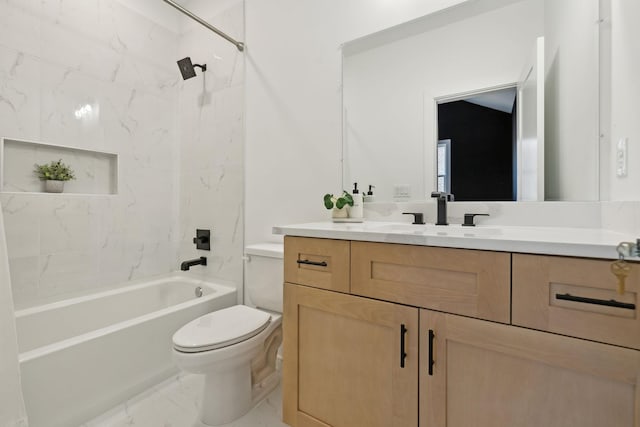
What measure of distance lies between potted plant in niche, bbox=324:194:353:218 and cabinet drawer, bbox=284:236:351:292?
386mm

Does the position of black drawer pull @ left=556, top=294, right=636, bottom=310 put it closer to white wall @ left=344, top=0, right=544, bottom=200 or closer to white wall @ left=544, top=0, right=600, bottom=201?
white wall @ left=544, top=0, right=600, bottom=201

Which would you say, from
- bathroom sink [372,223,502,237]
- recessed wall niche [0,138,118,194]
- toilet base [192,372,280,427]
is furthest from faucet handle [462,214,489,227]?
recessed wall niche [0,138,118,194]

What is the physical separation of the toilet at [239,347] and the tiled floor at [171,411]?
0.05 metres

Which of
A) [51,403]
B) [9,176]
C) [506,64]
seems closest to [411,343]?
[506,64]

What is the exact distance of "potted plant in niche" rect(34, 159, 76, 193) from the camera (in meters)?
1.83

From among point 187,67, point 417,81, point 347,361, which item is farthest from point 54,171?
point 417,81

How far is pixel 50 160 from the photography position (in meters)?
1.88

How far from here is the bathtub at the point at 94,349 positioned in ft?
4.15

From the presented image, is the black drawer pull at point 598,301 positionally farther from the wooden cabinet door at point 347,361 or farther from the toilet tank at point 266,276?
the toilet tank at point 266,276

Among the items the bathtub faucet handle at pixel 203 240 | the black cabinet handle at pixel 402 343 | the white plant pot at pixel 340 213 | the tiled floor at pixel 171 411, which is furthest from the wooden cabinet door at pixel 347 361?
the bathtub faucet handle at pixel 203 240

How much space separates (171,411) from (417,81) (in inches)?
80.6

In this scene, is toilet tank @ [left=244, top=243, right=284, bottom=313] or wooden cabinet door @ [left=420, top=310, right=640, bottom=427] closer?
wooden cabinet door @ [left=420, top=310, right=640, bottom=427]

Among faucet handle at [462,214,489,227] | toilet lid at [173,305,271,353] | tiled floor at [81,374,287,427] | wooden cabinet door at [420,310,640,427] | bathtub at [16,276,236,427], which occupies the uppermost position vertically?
faucet handle at [462,214,489,227]

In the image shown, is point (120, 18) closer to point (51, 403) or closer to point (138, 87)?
point (138, 87)
